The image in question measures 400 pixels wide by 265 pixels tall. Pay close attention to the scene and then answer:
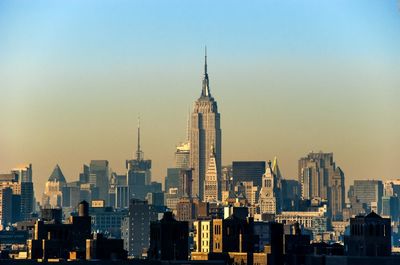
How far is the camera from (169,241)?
496 ft

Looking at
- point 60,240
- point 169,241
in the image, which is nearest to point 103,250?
point 169,241

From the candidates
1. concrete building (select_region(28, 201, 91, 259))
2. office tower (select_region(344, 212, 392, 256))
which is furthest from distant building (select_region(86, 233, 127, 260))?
office tower (select_region(344, 212, 392, 256))

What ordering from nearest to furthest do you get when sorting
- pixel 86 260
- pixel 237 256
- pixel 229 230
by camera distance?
pixel 86 260 < pixel 237 256 < pixel 229 230

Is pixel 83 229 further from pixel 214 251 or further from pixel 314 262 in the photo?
pixel 314 262

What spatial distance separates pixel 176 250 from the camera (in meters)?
150

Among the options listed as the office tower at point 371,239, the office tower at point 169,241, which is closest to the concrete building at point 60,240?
the office tower at point 169,241

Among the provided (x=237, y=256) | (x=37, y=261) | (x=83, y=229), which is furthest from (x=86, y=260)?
(x=83, y=229)

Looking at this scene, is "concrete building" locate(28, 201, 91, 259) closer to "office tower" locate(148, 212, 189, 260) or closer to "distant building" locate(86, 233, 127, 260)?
"distant building" locate(86, 233, 127, 260)

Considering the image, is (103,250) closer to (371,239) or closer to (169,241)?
(169,241)

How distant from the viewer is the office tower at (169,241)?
150 metres

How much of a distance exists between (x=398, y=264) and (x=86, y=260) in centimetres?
1842

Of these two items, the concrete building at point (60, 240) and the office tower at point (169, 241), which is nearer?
the office tower at point (169, 241)

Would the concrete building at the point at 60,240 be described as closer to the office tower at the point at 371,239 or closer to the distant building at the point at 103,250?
the distant building at the point at 103,250

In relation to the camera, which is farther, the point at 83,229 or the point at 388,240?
the point at 83,229
